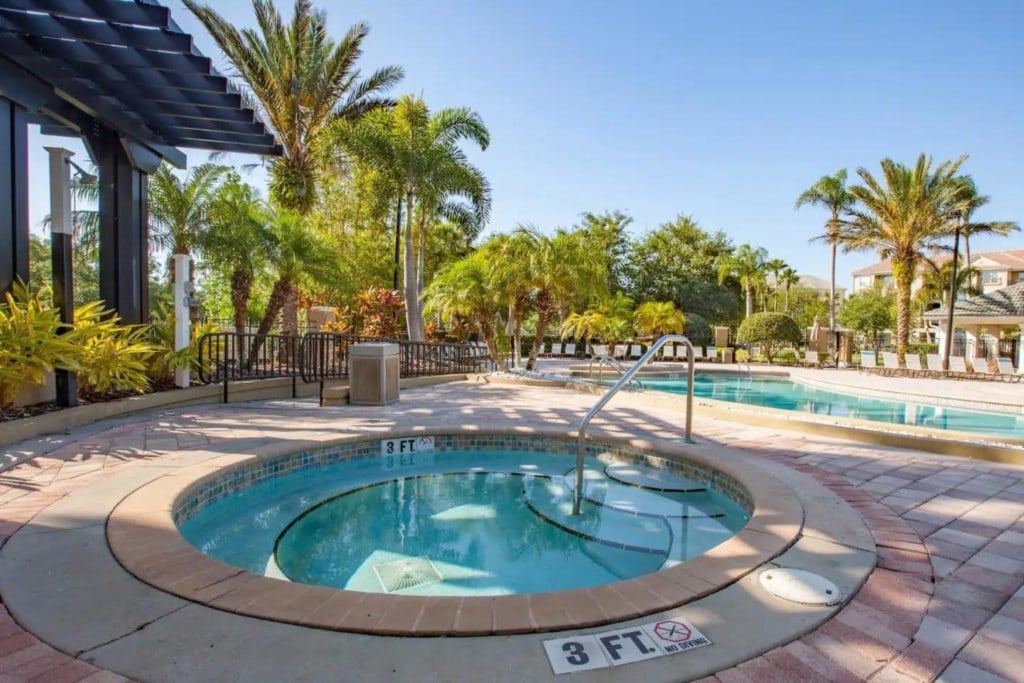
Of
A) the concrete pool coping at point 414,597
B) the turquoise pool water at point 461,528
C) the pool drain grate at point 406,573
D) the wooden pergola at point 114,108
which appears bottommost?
the pool drain grate at point 406,573

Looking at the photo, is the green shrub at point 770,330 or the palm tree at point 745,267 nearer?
the green shrub at point 770,330

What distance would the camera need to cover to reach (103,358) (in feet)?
20.3

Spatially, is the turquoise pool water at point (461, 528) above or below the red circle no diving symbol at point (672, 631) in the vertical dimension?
below

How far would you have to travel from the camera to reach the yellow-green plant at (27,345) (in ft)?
16.8

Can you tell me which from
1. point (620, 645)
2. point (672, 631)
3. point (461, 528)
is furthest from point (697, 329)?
point (620, 645)

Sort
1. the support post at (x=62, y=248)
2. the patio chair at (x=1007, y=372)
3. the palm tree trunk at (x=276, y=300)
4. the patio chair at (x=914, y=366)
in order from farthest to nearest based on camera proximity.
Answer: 1. the patio chair at (x=914, y=366)
2. the patio chair at (x=1007, y=372)
3. the palm tree trunk at (x=276, y=300)
4. the support post at (x=62, y=248)

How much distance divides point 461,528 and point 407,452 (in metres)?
1.84

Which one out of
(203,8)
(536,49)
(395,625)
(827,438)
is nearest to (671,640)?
(395,625)

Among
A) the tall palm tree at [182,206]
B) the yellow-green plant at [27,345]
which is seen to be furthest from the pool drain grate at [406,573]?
the tall palm tree at [182,206]

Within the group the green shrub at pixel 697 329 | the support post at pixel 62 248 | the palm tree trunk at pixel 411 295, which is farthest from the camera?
the green shrub at pixel 697 329

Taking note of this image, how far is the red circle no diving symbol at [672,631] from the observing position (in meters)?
1.95

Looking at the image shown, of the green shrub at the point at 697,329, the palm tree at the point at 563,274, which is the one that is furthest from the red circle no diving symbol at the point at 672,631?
the green shrub at the point at 697,329

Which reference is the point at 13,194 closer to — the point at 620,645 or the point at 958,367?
the point at 620,645

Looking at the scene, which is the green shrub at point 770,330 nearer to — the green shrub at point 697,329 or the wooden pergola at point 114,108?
the green shrub at point 697,329
